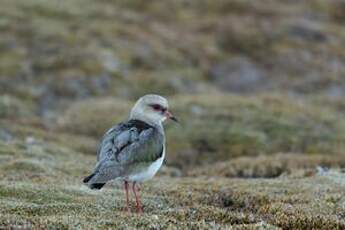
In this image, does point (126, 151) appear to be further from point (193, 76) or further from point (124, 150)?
point (193, 76)

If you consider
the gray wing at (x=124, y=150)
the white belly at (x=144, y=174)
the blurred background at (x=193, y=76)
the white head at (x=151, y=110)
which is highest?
the blurred background at (x=193, y=76)

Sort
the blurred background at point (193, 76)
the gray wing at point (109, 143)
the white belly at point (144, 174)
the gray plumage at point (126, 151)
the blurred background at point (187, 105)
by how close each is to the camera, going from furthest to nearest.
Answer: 1. the blurred background at point (193, 76)
2. the blurred background at point (187, 105)
3. the gray wing at point (109, 143)
4. the white belly at point (144, 174)
5. the gray plumage at point (126, 151)

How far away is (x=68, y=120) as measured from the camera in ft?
140

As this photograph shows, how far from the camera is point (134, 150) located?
1677 centimetres

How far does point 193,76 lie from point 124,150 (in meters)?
41.0

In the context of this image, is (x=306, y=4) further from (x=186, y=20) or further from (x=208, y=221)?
(x=208, y=221)

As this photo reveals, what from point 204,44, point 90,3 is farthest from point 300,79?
point 90,3

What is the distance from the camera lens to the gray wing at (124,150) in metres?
16.2

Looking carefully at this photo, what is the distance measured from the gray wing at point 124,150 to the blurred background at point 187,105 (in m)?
1.04

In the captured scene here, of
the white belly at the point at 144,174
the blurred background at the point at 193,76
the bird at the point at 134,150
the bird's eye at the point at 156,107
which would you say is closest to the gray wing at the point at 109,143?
the bird at the point at 134,150

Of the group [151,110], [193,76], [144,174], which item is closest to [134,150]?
[144,174]

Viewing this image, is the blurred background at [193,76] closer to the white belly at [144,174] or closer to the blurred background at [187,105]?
the blurred background at [187,105]

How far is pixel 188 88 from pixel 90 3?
773 inches

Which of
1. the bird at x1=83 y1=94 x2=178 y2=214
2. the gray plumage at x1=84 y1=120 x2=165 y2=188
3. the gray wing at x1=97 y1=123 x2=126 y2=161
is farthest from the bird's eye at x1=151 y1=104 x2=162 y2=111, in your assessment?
the gray wing at x1=97 y1=123 x2=126 y2=161
